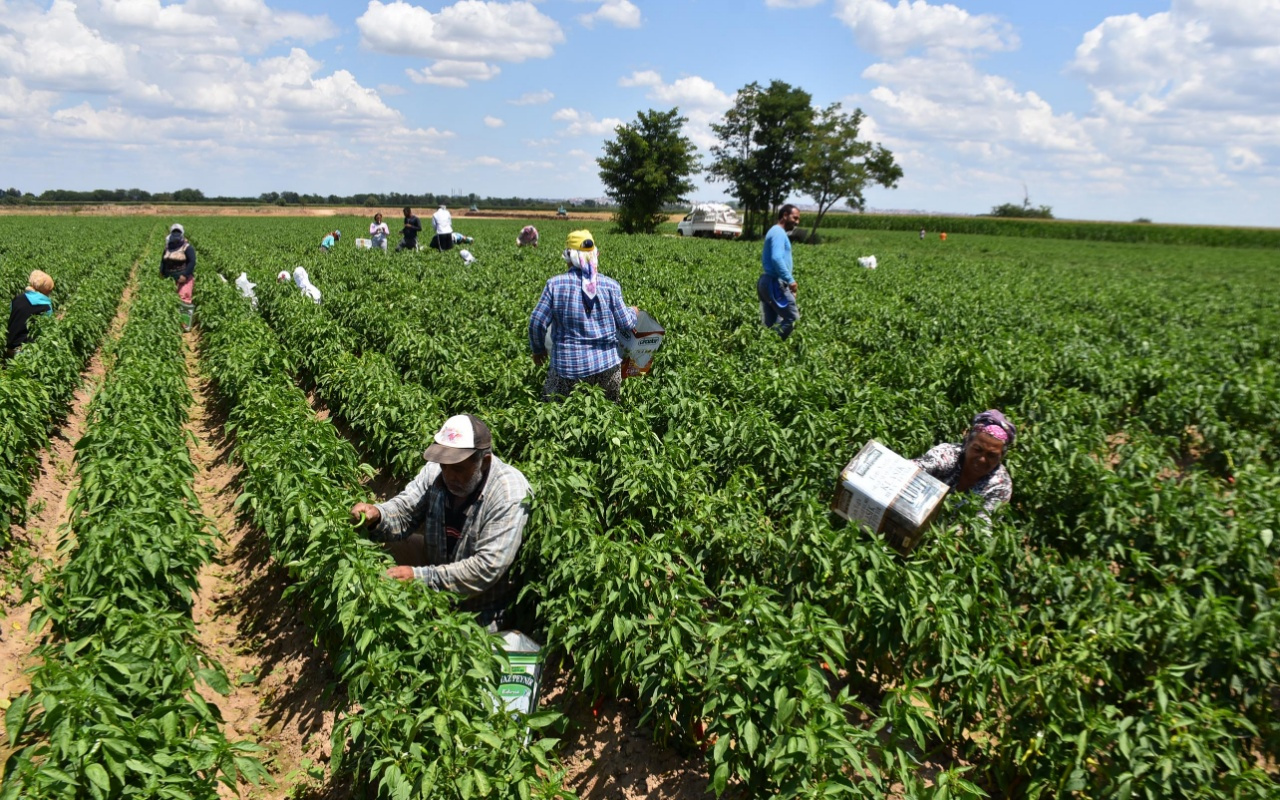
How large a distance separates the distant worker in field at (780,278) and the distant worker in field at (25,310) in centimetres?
947

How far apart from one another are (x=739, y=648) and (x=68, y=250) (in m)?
28.5

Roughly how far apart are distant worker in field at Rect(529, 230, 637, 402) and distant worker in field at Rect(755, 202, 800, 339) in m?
3.63

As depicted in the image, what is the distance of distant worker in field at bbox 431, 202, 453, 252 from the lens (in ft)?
72.0

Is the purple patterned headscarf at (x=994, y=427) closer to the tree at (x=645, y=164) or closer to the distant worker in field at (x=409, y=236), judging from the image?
the distant worker in field at (x=409, y=236)

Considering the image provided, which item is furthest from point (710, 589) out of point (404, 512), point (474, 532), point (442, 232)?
point (442, 232)

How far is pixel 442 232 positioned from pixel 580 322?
17345 mm

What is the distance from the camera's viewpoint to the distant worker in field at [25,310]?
9.44 m

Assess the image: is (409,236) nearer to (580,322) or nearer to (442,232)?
(442,232)

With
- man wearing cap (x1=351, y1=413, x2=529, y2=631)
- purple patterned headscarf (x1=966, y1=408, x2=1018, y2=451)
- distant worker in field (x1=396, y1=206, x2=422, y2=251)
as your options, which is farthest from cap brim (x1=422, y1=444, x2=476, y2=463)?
distant worker in field (x1=396, y1=206, x2=422, y2=251)

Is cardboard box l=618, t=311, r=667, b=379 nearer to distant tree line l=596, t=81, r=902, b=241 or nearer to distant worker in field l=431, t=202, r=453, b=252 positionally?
distant worker in field l=431, t=202, r=453, b=252

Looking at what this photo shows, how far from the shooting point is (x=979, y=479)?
479 cm

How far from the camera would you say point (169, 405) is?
6.91 m

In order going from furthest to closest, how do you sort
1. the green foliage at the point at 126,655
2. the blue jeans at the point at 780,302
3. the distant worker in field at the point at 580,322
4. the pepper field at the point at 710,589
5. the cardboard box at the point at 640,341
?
1. the blue jeans at the point at 780,302
2. the cardboard box at the point at 640,341
3. the distant worker in field at the point at 580,322
4. the pepper field at the point at 710,589
5. the green foliage at the point at 126,655

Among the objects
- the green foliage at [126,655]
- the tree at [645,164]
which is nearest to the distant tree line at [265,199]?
the tree at [645,164]
